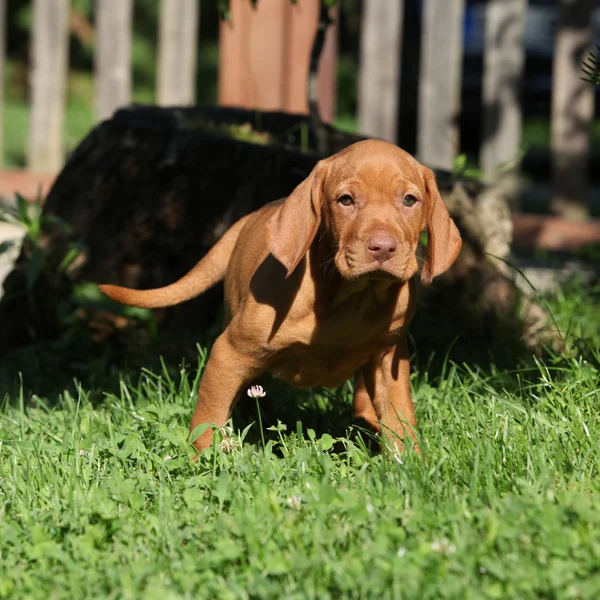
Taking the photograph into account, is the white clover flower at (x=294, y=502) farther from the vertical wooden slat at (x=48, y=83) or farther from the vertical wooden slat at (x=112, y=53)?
the vertical wooden slat at (x=48, y=83)

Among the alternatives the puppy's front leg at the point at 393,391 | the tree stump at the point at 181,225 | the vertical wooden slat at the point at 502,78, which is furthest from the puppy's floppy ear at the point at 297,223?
the vertical wooden slat at the point at 502,78

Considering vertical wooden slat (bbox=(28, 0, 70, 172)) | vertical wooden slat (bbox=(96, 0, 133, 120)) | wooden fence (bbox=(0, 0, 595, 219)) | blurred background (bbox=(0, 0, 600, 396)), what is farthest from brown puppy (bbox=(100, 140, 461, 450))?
vertical wooden slat (bbox=(28, 0, 70, 172))

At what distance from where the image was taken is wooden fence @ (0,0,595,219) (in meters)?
6.58

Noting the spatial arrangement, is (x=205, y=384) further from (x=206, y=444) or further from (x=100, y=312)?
(x=100, y=312)

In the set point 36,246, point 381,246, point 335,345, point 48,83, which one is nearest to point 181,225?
point 36,246

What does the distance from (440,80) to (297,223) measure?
159 inches

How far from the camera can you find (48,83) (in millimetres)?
7742

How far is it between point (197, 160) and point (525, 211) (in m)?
5.11

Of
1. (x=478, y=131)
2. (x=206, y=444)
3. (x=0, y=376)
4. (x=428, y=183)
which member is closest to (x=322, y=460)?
(x=206, y=444)

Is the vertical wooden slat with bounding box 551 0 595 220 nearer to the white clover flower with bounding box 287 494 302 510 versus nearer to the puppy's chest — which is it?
the puppy's chest

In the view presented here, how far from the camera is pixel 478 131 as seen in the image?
11836 millimetres

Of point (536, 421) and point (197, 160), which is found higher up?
point (197, 160)

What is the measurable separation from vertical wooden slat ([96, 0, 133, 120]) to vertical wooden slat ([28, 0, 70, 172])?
506mm

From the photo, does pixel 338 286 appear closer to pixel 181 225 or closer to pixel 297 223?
pixel 297 223
